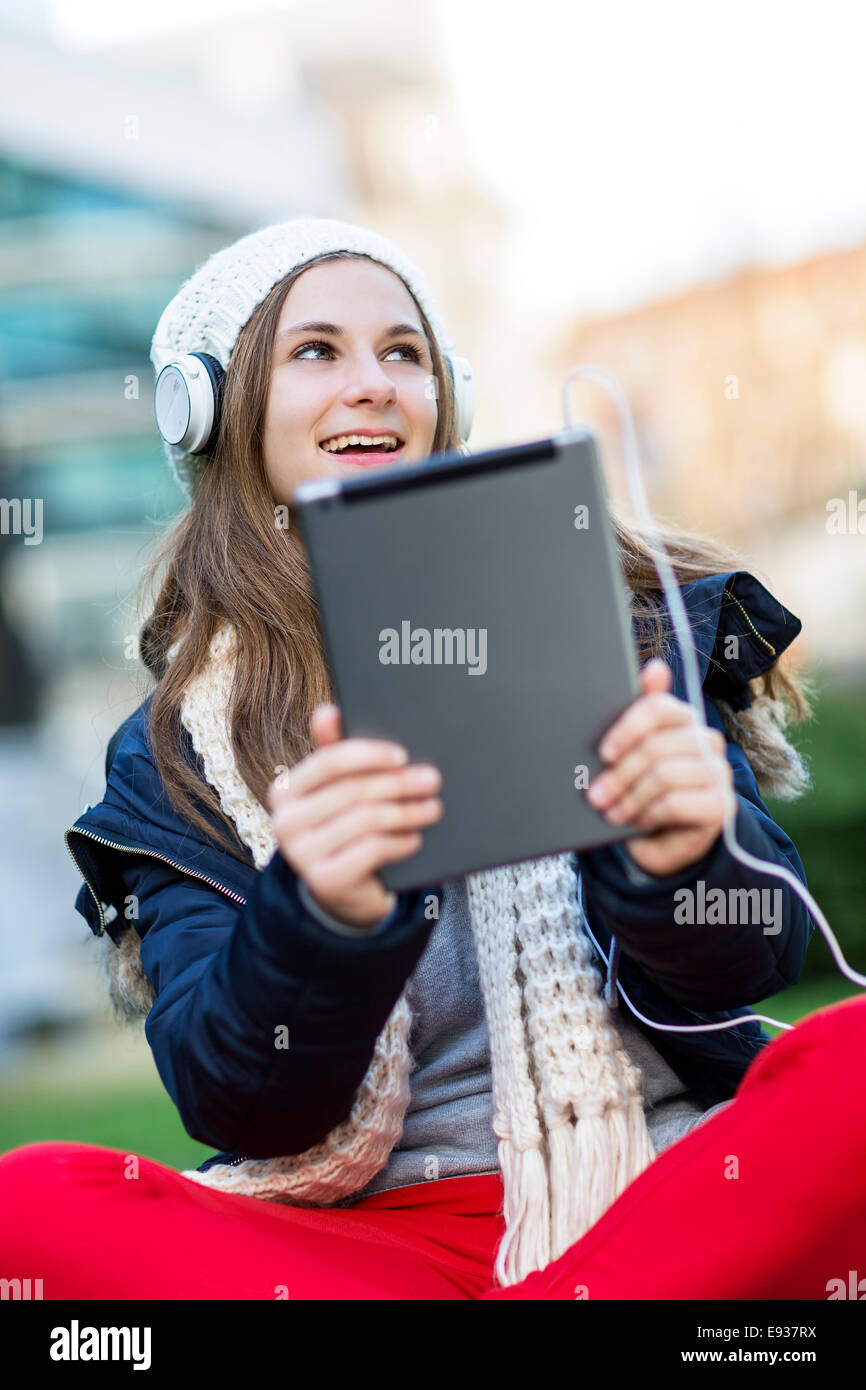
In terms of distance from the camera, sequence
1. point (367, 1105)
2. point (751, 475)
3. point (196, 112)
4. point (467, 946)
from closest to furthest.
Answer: point (367, 1105), point (467, 946), point (751, 475), point (196, 112)

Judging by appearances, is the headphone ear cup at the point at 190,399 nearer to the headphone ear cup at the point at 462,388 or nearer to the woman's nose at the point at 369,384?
the woman's nose at the point at 369,384

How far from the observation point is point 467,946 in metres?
1.91

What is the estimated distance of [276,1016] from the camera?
1316mm

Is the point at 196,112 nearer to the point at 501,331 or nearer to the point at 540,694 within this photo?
the point at 501,331

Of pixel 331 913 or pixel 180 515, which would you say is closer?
pixel 331 913

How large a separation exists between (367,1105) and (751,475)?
9006 millimetres

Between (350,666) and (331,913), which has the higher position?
(350,666)

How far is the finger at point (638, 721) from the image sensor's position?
120 centimetres

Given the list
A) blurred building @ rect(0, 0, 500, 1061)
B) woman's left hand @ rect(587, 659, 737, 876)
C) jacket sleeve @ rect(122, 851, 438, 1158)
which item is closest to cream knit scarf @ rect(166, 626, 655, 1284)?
jacket sleeve @ rect(122, 851, 438, 1158)

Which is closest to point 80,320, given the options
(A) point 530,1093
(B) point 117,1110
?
(B) point 117,1110

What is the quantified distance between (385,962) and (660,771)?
319 millimetres

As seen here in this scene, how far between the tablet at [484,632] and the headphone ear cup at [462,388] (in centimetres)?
109
